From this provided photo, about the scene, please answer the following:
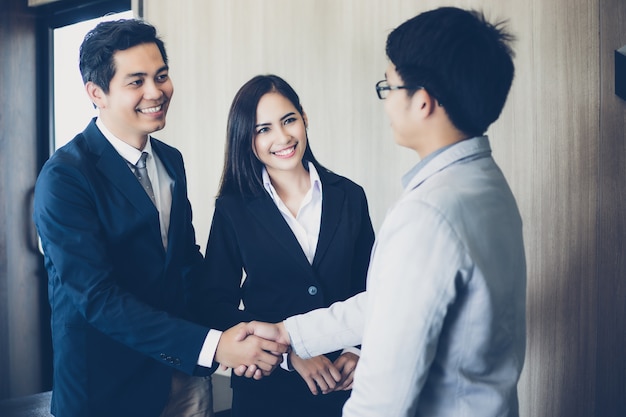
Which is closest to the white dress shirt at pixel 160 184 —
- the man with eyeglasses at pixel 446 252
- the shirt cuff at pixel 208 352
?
the shirt cuff at pixel 208 352

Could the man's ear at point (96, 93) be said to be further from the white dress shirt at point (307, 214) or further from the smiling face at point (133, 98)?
the white dress shirt at point (307, 214)

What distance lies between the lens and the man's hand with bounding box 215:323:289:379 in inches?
65.0

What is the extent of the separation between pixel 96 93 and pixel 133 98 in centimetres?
13

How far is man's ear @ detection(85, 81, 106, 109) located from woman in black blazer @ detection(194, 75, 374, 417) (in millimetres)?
364

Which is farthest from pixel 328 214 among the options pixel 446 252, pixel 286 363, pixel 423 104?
pixel 446 252

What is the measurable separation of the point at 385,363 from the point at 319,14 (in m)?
1.99

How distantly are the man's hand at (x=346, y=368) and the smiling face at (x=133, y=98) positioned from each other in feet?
2.66

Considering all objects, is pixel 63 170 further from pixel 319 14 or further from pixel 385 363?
pixel 319 14

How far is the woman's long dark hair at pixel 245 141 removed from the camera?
187cm

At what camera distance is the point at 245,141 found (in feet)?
6.14

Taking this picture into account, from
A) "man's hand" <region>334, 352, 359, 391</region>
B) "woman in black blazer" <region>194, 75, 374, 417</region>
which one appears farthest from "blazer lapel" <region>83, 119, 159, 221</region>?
"man's hand" <region>334, 352, 359, 391</region>

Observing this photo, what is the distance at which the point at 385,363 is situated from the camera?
3.44 feet

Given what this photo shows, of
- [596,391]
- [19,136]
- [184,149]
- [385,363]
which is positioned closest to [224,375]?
[184,149]

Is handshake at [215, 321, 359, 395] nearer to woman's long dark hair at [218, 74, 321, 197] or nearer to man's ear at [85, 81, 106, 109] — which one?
woman's long dark hair at [218, 74, 321, 197]
